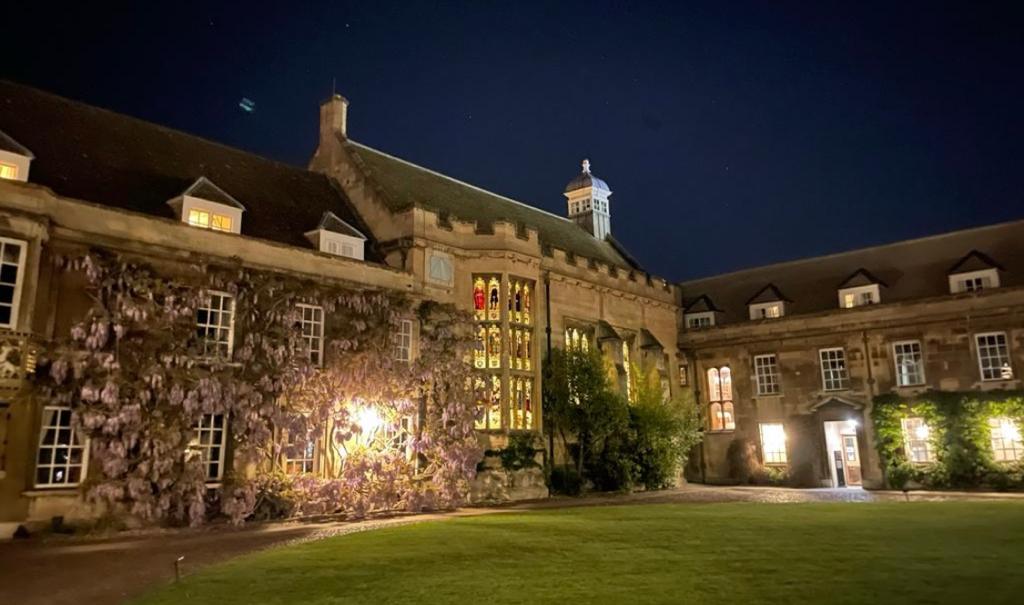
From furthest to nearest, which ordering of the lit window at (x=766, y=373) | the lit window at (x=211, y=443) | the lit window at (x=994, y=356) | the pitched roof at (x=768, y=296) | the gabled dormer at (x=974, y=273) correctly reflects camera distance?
the pitched roof at (x=768, y=296)
the lit window at (x=766, y=373)
the gabled dormer at (x=974, y=273)
the lit window at (x=994, y=356)
the lit window at (x=211, y=443)

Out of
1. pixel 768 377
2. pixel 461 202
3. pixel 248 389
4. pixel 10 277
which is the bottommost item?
pixel 248 389

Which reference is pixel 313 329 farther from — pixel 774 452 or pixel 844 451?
pixel 844 451

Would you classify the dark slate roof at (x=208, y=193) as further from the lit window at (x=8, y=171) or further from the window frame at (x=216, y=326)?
the lit window at (x=8, y=171)

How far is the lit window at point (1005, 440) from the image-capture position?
25.5 metres

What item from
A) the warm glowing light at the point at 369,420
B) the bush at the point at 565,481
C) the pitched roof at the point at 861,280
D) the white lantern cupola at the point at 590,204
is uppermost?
the white lantern cupola at the point at 590,204

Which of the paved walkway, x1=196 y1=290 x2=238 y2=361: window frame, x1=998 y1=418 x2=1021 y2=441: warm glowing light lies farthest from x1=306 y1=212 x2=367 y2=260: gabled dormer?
x1=998 y1=418 x2=1021 y2=441: warm glowing light

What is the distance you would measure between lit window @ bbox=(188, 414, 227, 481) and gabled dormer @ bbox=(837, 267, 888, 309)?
83.2 ft

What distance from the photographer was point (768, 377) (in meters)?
32.2

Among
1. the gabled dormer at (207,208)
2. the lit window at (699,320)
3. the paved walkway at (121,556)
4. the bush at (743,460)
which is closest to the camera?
the paved walkway at (121,556)

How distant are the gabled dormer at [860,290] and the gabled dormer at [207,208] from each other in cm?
2481

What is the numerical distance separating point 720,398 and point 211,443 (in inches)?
942

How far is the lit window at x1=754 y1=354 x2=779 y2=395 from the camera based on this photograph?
105 feet

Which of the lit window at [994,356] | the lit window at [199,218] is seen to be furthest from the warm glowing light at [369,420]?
the lit window at [994,356]

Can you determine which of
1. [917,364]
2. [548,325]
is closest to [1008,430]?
[917,364]
